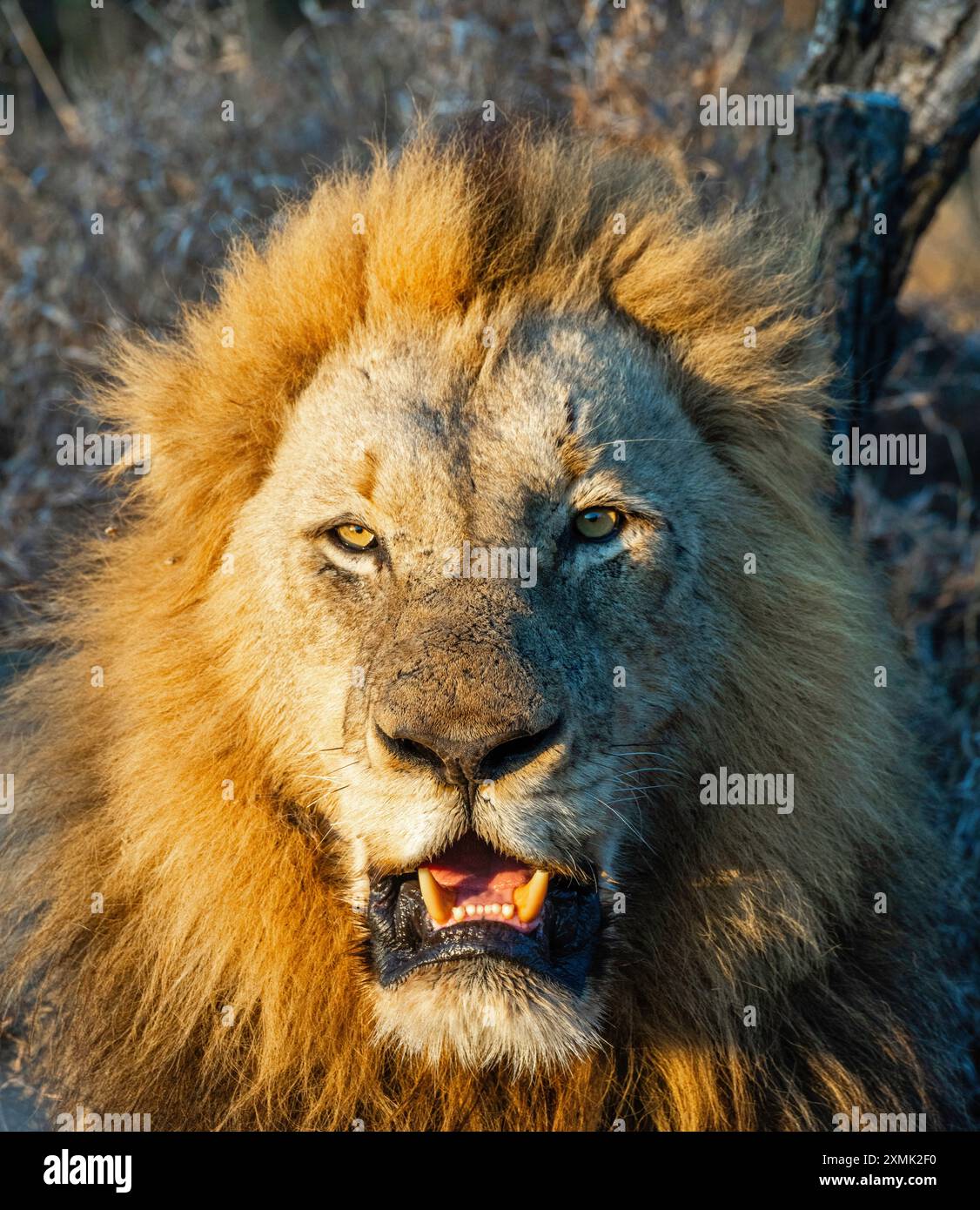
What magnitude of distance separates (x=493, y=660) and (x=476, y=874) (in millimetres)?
390

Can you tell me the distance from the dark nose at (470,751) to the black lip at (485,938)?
11.3 inches

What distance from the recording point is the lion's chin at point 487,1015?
2.44 m

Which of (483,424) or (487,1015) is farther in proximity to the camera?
(483,424)

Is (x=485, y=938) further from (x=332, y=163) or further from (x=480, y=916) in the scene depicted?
(x=332, y=163)

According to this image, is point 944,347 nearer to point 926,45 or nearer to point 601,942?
point 926,45

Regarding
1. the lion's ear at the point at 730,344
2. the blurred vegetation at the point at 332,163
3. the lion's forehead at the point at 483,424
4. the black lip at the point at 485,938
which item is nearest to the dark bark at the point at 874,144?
the blurred vegetation at the point at 332,163

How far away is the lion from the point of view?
2598 millimetres

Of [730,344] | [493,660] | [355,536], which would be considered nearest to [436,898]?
[493,660]

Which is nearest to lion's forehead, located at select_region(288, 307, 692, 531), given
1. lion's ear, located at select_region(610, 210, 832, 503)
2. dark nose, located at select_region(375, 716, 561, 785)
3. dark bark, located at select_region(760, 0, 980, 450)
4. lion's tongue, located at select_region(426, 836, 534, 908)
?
lion's ear, located at select_region(610, 210, 832, 503)

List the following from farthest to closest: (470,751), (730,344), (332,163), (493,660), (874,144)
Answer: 1. (332,163)
2. (874,144)
3. (730,344)
4. (493,660)
5. (470,751)

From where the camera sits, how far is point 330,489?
9.17ft

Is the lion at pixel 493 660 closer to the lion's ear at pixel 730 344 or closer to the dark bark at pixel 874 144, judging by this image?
the lion's ear at pixel 730 344

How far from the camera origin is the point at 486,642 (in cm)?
247

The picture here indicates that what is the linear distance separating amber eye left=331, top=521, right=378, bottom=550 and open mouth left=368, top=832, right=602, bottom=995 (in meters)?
0.61
